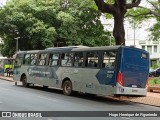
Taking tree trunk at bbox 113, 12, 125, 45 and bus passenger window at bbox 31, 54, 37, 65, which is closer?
tree trunk at bbox 113, 12, 125, 45

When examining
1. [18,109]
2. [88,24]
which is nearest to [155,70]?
[88,24]

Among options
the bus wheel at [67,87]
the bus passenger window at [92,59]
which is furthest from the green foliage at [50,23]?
the bus passenger window at [92,59]

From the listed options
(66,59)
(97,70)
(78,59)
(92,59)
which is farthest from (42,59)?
(97,70)

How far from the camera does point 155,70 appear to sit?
44438mm

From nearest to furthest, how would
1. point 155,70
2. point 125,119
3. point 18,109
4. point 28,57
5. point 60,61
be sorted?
point 125,119
point 18,109
point 60,61
point 28,57
point 155,70

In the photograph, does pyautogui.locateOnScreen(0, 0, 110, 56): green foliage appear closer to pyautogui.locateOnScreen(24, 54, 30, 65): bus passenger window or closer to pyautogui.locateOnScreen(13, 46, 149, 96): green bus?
pyautogui.locateOnScreen(24, 54, 30, 65): bus passenger window

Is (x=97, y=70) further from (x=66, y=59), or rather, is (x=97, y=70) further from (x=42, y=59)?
(x=42, y=59)

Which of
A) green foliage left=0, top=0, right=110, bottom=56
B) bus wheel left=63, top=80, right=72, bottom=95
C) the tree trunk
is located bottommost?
bus wheel left=63, top=80, right=72, bottom=95

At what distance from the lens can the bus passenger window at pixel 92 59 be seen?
18125mm

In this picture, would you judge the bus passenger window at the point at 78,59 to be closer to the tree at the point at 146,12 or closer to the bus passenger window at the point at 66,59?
the bus passenger window at the point at 66,59

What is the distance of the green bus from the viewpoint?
55.2 feet

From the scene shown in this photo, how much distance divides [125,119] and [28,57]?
48.4 ft

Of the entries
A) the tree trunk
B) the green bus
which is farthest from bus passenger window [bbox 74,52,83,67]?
the tree trunk

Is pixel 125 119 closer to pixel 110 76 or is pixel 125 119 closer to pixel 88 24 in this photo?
pixel 110 76
